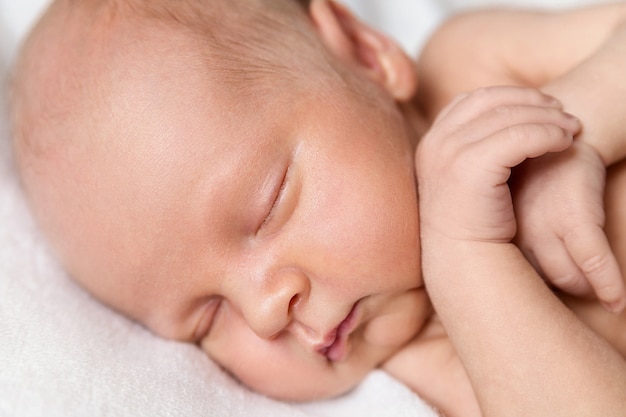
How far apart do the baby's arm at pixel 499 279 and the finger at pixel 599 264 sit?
6cm

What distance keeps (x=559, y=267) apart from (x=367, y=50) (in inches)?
24.5

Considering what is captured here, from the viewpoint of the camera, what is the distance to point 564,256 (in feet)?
4.00

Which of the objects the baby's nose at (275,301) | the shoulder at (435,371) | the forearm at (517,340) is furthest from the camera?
the shoulder at (435,371)

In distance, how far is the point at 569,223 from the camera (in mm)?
1186

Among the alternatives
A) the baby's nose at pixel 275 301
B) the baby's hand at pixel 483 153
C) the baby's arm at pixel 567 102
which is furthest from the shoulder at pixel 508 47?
the baby's nose at pixel 275 301

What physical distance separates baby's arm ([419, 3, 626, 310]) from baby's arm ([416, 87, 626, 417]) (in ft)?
0.20

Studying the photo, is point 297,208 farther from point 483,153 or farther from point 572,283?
point 572,283

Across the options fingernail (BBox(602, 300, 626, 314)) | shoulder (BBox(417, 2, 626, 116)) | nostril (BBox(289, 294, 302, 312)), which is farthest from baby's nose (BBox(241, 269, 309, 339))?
shoulder (BBox(417, 2, 626, 116))

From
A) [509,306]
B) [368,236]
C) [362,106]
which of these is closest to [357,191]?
[368,236]

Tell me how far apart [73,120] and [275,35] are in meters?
0.38

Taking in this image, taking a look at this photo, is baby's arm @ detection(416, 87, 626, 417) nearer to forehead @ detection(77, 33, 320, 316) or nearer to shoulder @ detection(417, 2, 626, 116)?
forehead @ detection(77, 33, 320, 316)

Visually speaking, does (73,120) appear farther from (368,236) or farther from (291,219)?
(368,236)

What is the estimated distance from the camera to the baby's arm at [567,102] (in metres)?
1.18

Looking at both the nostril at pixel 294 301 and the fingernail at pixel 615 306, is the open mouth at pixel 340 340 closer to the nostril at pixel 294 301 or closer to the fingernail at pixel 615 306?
the nostril at pixel 294 301
